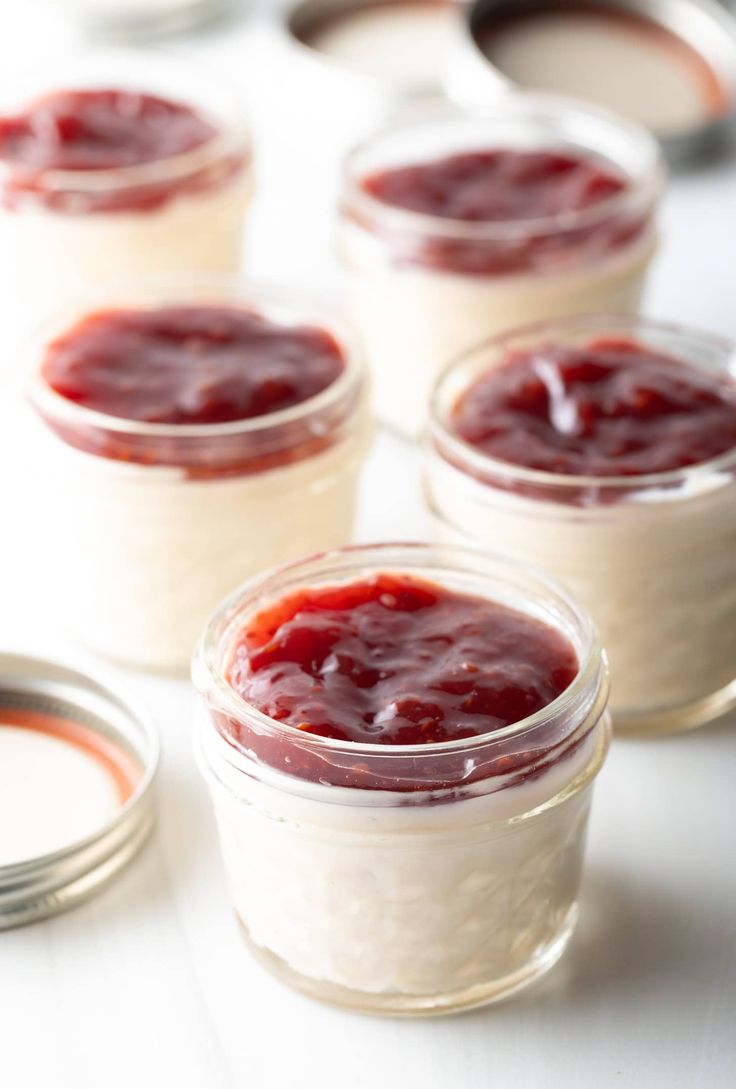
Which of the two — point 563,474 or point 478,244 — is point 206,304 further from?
point 563,474

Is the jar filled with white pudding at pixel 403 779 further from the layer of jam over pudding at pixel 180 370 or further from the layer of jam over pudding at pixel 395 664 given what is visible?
the layer of jam over pudding at pixel 180 370

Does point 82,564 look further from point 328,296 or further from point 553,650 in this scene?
point 328,296

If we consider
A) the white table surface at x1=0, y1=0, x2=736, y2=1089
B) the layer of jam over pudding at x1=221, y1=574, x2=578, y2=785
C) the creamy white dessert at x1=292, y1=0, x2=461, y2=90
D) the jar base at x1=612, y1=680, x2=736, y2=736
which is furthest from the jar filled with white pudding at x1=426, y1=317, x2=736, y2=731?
the creamy white dessert at x1=292, y1=0, x2=461, y2=90

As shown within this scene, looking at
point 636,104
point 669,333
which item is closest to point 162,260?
point 669,333

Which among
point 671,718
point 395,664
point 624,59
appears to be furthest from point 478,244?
point 624,59

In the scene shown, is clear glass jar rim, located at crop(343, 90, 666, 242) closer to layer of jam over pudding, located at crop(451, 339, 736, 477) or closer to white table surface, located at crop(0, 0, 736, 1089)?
layer of jam over pudding, located at crop(451, 339, 736, 477)
